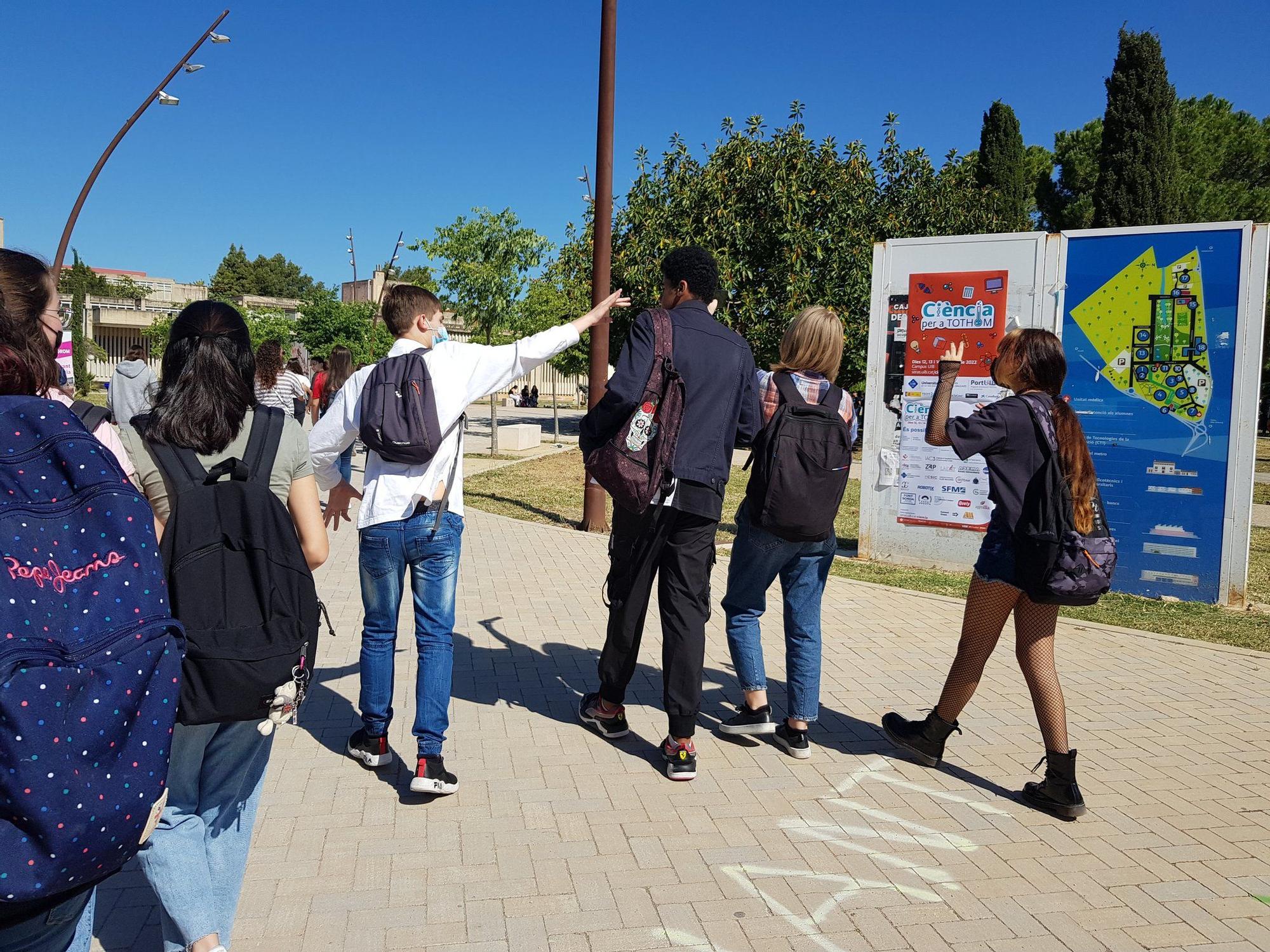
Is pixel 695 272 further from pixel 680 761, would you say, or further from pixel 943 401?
pixel 680 761

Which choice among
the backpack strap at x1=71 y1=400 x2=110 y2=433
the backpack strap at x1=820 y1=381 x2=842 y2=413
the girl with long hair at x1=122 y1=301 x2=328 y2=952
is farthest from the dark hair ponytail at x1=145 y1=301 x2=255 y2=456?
the backpack strap at x1=820 y1=381 x2=842 y2=413

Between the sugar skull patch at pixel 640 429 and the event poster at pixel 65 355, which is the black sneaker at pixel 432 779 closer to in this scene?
the sugar skull patch at pixel 640 429

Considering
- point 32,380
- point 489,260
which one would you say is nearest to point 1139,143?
point 489,260

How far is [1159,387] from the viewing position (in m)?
7.18

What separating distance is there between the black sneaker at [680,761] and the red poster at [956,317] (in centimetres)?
492

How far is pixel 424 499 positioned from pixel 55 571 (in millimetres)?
2226

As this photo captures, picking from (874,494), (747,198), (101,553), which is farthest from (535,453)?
(101,553)

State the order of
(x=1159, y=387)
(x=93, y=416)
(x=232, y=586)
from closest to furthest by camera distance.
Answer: (x=93, y=416) < (x=232, y=586) < (x=1159, y=387)

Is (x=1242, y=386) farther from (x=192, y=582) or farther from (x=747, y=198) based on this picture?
(x=747, y=198)

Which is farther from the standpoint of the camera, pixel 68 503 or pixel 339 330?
pixel 339 330

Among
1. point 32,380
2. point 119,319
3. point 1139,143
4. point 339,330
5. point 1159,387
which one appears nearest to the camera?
point 32,380

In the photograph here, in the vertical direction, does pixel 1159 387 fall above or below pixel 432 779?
above

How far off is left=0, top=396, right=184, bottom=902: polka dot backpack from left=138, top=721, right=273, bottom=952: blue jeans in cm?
94

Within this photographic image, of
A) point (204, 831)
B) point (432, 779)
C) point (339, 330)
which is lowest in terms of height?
point (432, 779)
